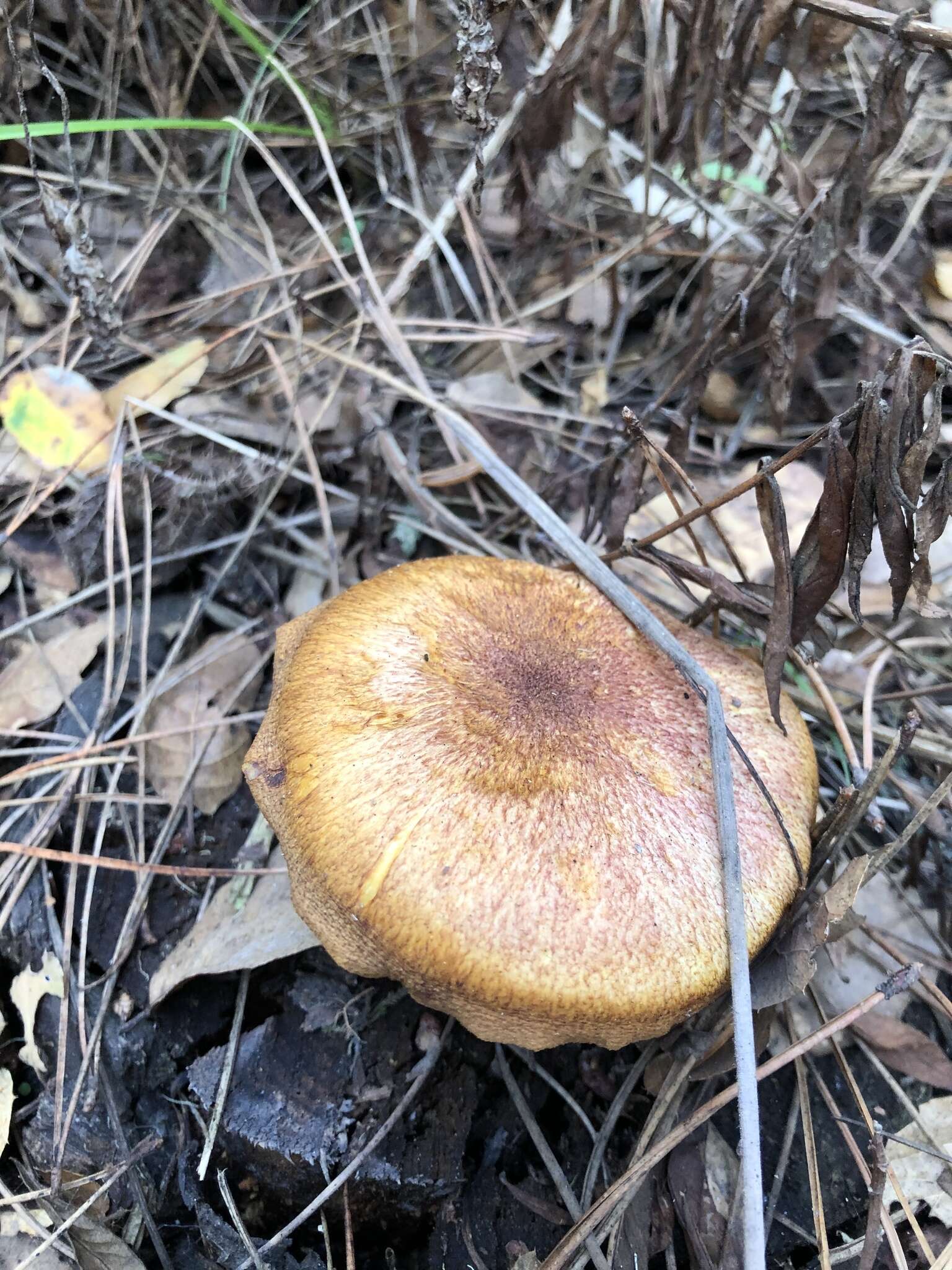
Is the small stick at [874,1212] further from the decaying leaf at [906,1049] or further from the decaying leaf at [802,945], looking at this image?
the decaying leaf at [906,1049]

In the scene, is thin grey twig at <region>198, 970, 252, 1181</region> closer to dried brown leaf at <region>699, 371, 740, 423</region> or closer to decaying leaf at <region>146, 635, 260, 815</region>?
decaying leaf at <region>146, 635, 260, 815</region>

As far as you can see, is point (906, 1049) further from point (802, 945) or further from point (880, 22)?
point (880, 22)

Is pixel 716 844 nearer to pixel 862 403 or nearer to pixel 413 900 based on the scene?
pixel 413 900

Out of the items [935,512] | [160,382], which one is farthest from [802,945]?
[160,382]

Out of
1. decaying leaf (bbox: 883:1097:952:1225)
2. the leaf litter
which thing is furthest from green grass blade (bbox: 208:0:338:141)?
decaying leaf (bbox: 883:1097:952:1225)

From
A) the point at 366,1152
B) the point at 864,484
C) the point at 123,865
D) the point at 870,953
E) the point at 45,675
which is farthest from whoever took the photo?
the point at 45,675

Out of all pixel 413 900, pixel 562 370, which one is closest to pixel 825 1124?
pixel 413 900

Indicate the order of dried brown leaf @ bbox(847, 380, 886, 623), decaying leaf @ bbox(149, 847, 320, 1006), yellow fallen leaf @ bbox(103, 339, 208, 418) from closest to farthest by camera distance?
dried brown leaf @ bbox(847, 380, 886, 623) → decaying leaf @ bbox(149, 847, 320, 1006) → yellow fallen leaf @ bbox(103, 339, 208, 418)
